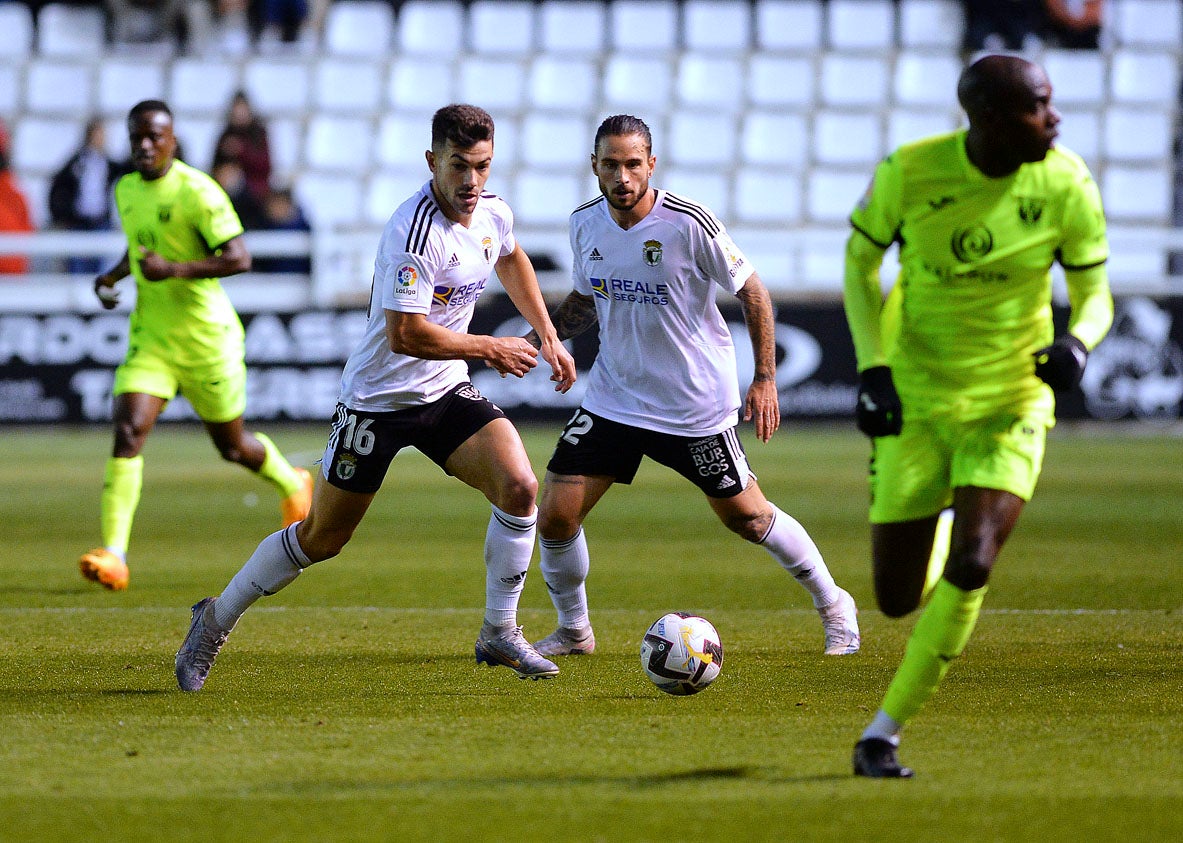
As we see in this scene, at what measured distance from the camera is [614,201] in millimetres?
6703

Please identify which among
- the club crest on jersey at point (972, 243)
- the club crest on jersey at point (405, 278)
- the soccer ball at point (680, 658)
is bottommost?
the soccer ball at point (680, 658)

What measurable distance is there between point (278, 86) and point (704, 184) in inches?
240

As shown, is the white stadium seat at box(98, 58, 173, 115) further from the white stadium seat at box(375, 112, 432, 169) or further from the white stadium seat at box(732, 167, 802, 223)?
the white stadium seat at box(732, 167, 802, 223)

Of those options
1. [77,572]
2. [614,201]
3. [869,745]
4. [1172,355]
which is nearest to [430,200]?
[614,201]

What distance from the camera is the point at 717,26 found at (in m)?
24.3

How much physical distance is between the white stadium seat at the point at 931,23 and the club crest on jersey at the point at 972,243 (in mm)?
19768

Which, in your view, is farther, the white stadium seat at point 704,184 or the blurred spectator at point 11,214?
the white stadium seat at point 704,184

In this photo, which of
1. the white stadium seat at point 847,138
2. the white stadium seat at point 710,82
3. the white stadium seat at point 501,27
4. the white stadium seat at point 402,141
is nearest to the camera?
the white stadium seat at point 847,138

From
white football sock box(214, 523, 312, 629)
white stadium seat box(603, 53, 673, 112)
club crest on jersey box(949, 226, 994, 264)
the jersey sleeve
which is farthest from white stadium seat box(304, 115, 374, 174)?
club crest on jersey box(949, 226, 994, 264)

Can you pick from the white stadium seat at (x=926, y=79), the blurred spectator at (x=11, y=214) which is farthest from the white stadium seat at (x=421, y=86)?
the white stadium seat at (x=926, y=79)

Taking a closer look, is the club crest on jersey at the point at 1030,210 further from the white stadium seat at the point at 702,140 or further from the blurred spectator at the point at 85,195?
the white stadium seat at the point at 702,140

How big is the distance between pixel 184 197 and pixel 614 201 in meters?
3.45

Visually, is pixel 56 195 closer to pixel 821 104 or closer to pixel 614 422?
pixel 821 104

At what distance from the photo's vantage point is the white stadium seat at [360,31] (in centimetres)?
2438
